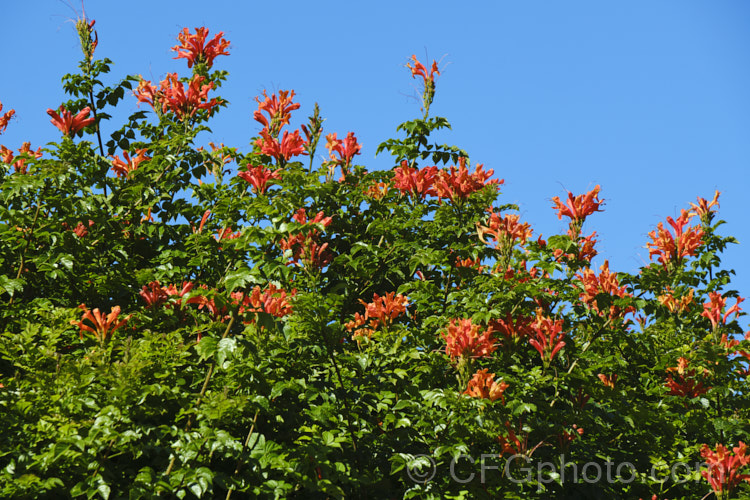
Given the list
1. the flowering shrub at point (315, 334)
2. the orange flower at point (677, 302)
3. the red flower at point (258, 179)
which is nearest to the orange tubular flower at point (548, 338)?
the flowering shrub at point (315, 334)

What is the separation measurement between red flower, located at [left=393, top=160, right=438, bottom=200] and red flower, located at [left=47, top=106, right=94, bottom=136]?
9.77ft

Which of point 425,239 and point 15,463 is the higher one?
point 425,239

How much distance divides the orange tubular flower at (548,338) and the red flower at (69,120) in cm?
452

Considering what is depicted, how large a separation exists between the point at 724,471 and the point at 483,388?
7.04ft

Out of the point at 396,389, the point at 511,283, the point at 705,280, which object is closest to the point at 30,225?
the point at 396,389

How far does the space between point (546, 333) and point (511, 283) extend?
49cm

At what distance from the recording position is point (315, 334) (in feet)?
13.1

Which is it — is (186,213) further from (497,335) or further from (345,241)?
(497,335)

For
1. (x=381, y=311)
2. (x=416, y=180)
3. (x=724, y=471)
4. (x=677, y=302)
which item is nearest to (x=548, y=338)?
(x=381, y=311)

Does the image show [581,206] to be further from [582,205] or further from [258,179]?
[258,179]

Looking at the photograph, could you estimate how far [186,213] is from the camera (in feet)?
19.7

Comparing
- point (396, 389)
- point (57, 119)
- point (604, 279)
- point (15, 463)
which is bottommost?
point (15, 463)

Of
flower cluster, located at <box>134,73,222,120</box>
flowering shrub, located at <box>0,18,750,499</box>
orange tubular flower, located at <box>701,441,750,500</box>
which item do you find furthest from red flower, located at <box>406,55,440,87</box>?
orange tubular flower, located at <box>701,441,750,500</box>

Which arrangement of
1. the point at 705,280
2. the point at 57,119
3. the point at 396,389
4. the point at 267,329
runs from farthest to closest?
1. the point at 705,280
2. the point at 57,119
3. the point at 396,389
4. the point at 267,329
